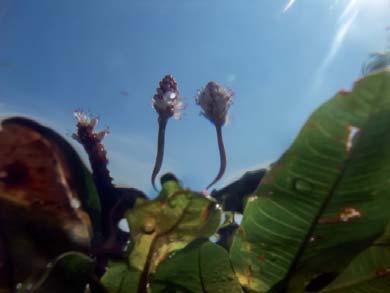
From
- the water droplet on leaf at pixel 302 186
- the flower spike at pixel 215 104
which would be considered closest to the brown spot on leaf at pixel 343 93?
the water droplet on leaf at pixel 302 186

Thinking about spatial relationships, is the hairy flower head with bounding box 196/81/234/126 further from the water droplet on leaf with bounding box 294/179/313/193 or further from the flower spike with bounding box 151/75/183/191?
the water droplet on leaf with bounding box 294/179/313/193

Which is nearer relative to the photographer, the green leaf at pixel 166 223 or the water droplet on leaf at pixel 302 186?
the water droplet on leaf at pixel 302 186

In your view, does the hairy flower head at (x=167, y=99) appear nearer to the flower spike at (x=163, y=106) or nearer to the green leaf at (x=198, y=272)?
the flower spike at (x=163, y=106)

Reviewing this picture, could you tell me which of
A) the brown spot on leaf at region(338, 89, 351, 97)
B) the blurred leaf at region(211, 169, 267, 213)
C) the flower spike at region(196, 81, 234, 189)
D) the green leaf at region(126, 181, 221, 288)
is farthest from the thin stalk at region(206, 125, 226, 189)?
the brown spot on leaf at region(338, 89, 351, 97)

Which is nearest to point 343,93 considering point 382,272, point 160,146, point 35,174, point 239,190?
point 382,272

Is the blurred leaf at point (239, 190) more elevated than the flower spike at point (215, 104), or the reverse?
the flower spike at point (215, 104)

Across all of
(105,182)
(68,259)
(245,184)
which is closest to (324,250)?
(68,259)

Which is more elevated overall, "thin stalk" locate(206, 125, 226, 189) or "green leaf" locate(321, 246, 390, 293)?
"thin stalk" locate(206, 125, 226, 189)
